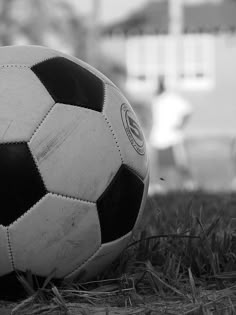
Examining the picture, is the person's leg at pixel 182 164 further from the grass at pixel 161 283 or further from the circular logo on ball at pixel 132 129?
the circular logo on ball at pixel 132 129

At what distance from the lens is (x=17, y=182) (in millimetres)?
2225

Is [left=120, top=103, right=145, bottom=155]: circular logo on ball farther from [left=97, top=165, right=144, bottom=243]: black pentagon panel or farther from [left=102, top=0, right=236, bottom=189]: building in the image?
[left=102, top=0, right=236, bottom=189]: building

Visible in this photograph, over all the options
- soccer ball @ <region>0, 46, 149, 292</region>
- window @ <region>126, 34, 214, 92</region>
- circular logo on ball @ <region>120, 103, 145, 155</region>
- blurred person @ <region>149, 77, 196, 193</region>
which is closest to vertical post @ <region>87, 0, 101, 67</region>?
window @ <region>126, 34, 214, 92</region>

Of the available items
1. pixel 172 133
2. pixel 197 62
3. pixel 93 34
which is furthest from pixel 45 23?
pixel 172 133

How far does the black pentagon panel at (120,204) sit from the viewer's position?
238 centimetres

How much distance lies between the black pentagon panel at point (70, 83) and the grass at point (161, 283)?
586 mm

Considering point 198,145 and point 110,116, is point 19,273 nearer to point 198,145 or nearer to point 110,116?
point 110,116

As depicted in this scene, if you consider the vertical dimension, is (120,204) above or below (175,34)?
above

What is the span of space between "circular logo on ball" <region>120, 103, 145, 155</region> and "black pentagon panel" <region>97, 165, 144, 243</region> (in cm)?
11

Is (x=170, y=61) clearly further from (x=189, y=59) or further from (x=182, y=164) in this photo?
(x=182, y=164)

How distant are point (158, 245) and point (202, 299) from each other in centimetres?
66

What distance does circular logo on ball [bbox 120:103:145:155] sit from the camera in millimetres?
2512

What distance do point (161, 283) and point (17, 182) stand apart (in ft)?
1.90

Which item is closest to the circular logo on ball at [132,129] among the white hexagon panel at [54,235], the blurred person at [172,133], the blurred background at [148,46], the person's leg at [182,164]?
the white hexagon panel at [54,235]
